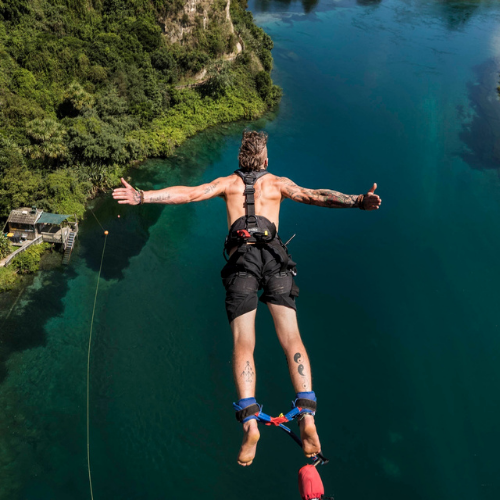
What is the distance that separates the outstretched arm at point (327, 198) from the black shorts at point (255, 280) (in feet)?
2.85

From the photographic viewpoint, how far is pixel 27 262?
19406 millimetres

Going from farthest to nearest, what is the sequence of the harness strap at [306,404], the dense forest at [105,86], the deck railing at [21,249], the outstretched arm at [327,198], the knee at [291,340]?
the dense forest at [105,86], the deck railing at [21,249], the outstretched arm at [327,198], the knee at [291,340], the harness strap at [306,404]

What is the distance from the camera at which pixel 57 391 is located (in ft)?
52.3

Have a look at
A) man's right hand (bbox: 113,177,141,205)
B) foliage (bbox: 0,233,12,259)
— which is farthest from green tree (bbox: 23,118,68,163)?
man's right hand (bbox: 113,177,141,205)

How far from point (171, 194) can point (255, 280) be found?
1.52 m

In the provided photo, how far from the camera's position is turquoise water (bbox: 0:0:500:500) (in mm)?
14961

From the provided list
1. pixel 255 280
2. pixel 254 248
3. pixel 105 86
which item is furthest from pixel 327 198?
pixel 105 86

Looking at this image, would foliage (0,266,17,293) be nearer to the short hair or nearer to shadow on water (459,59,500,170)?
the short hair

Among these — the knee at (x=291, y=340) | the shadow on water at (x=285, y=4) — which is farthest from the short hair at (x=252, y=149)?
the shadow on water at (x=285, y=4)

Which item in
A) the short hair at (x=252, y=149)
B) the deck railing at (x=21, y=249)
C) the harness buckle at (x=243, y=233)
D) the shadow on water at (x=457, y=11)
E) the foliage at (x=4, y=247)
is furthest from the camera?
the shadow on water at (x=457, y=11)

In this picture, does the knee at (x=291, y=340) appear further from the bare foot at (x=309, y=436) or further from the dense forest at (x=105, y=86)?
the dense forest at (x=105, y=86)

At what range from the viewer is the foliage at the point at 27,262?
762 inches

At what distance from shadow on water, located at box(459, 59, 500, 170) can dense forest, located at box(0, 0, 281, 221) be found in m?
16.0

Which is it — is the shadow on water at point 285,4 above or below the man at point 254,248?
below
